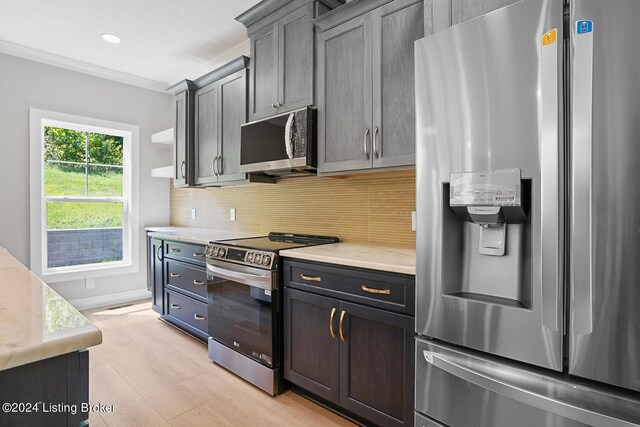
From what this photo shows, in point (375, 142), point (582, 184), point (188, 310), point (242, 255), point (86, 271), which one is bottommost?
point (188, 310)

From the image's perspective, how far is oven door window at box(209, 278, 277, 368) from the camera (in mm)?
2166

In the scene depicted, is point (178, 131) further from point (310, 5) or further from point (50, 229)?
point (310, 5)

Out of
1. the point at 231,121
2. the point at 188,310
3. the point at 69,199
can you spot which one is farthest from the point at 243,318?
the point at 69,199

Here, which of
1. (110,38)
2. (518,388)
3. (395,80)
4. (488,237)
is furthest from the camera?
Answer: (110,38)

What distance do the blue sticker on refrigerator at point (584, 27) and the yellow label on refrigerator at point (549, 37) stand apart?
0.18 feet

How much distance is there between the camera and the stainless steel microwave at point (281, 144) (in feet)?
7.49

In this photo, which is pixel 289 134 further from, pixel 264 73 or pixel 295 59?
pixel 264 73

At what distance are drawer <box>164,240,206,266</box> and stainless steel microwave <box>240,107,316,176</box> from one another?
0.79 m

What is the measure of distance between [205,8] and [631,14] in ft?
8.82

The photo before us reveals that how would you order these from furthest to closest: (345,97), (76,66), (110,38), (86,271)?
(86,271)
(76,66)
(110,38)
(345,97)

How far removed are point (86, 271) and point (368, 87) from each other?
371 cm

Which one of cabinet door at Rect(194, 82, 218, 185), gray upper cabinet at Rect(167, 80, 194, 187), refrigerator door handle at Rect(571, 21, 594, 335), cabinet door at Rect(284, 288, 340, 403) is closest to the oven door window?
cabinet door at Rect(284, 288, 340, 403)

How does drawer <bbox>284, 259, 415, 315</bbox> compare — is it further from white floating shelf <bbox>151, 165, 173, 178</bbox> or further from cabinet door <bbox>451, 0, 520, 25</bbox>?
white floating shelf <bbox>151, 165, 173, 178</bbox>

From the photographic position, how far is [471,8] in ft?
4.61
